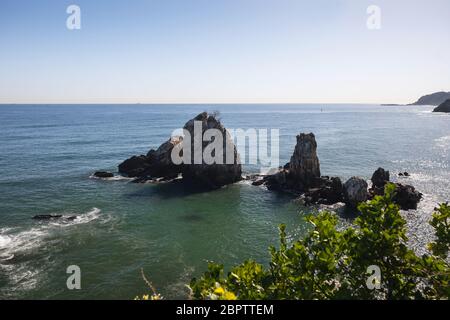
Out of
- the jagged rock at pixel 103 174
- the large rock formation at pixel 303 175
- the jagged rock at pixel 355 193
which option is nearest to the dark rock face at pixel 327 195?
the large rock formation at pixel 303 175

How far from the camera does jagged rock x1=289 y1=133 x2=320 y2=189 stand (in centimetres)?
6050

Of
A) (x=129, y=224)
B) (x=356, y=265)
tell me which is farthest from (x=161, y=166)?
(x=356, y=265)

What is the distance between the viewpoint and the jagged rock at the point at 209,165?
64.9m

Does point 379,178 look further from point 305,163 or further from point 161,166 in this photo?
point 161,166

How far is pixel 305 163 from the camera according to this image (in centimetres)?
6069

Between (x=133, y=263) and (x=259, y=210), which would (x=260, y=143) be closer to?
(x=259, y=210)

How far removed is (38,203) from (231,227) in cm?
3009

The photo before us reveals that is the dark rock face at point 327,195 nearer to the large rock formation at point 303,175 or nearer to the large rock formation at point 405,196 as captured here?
the large rock formation at point 303,175

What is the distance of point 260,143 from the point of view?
118 m

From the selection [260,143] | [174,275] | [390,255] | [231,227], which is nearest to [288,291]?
[390,255]

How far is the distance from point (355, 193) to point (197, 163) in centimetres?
2891

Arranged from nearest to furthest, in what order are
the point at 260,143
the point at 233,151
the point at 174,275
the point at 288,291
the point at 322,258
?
the point at 322,258, the point at 288,291, the point at 174,275, the point at 233,151, the point at 260,143

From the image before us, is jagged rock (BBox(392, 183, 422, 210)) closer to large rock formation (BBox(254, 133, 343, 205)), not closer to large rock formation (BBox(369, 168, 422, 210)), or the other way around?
large rock formation (BBox(369, 168, 422, 210))

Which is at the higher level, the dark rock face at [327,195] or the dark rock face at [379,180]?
the dark rock face at [379,180]
